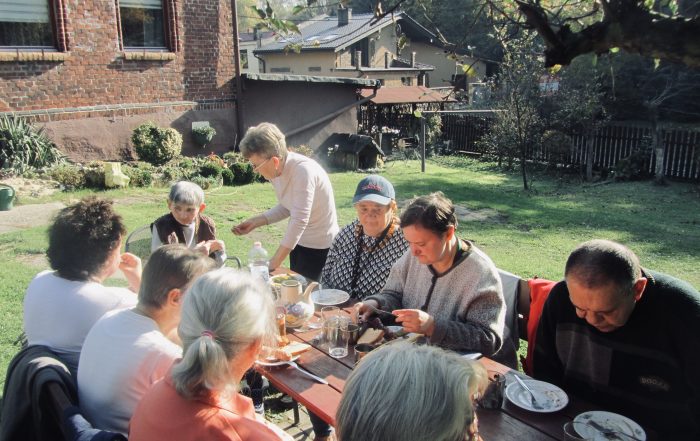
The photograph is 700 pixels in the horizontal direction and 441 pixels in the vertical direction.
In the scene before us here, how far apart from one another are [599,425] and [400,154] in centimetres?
1665

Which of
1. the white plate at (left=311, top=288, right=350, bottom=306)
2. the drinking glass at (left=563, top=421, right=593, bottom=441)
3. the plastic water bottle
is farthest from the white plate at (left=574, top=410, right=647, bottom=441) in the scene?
the plastic water bottle

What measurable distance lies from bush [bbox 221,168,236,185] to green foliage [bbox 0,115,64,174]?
3.27 metres

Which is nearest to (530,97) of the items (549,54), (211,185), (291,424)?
(211,185)

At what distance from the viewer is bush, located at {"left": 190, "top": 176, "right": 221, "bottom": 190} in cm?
1124

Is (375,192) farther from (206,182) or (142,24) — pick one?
(142,24)

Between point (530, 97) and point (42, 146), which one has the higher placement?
point (530, 97)

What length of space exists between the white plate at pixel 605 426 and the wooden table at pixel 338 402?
0.17 ft

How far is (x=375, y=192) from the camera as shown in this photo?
3.50 meters

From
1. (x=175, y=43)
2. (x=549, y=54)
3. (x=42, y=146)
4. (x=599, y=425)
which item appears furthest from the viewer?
(x=175, y=43)

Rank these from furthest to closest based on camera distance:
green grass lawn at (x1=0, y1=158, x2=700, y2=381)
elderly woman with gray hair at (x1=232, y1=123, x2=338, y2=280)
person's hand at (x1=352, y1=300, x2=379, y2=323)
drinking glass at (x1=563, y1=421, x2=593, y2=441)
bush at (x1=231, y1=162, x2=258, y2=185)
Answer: bush at (x1=231, y1=162, x2=258, y2=185)
green grass lawn at (x1=0, y1=158, x2=700, y2=381)
elderly woman with gray hair at (x1=232, y1=123, x2=338, y2=280)
person's hand at (x1=352, y1=300, x2=379, y2=323)
drinking glass at (x1=563, y1=421, x2=593, y2=441)

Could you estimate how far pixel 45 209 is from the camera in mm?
8891

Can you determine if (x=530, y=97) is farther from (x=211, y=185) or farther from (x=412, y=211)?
(x=412, y=211)

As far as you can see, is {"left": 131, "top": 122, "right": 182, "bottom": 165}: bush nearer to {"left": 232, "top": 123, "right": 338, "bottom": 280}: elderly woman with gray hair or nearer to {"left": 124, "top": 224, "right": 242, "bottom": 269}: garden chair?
{"left": 124, "top": 224, "right": 242, "bottom": 269}: garden chair

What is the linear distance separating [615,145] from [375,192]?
13763 mm
